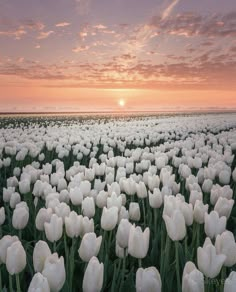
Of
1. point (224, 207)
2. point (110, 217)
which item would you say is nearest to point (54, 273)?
point (110, 217)

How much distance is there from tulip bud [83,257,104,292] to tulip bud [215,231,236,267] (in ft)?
2.45

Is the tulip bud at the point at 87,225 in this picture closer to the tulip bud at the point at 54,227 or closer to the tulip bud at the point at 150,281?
the tulip bud at the point at 54,227

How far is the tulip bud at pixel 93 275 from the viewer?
2.00m

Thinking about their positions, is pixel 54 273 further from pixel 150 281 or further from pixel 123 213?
pixel 123 213

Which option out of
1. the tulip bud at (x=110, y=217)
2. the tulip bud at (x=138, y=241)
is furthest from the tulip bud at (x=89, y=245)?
the tulip bud at (x=110, y=217)

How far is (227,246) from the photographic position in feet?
7.43

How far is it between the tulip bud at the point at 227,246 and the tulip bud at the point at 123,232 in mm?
671

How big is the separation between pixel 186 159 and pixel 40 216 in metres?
4.36

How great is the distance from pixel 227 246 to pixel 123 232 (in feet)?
2.50

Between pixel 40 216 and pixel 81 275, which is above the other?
pixel 40 216

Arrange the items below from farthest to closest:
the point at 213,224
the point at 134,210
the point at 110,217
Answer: the point at 134,210
the point at 110,217
the point at 213,224

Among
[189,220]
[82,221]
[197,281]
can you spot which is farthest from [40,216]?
[197,281]

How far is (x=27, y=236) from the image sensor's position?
4.17m

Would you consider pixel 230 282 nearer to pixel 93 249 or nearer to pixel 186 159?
pixel 93 249
